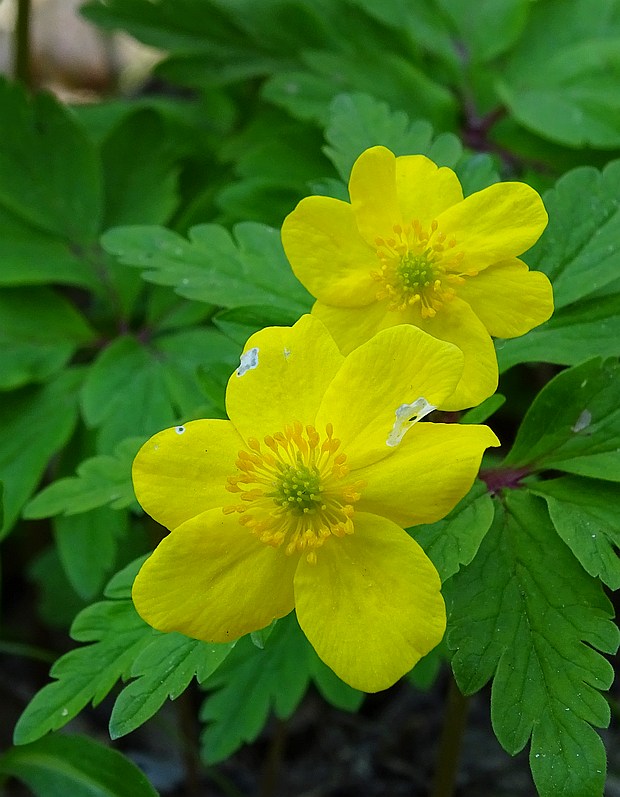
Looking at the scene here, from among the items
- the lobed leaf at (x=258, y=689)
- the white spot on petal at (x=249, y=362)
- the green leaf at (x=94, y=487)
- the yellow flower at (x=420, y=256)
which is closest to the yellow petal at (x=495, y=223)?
the yellow flower at (x=420, y=256)

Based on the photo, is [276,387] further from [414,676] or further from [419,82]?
[419,82]

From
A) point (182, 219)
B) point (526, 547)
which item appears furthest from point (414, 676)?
point (182, 219)

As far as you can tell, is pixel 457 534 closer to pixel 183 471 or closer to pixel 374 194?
pixel 183 471

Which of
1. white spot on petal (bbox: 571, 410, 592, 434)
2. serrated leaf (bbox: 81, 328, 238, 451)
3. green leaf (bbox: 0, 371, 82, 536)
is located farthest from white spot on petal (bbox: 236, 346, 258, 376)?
green leaf (bbox: 0, 371, 82, 536)

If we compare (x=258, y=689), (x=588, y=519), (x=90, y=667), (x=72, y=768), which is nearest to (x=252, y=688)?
(x=258, y=689)

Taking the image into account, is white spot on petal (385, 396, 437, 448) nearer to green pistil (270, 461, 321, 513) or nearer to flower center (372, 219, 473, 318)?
green pistil (270, 461, 321, 513)

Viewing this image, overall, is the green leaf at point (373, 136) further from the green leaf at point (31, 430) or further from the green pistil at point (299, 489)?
the green leaf at point (31, 430)
